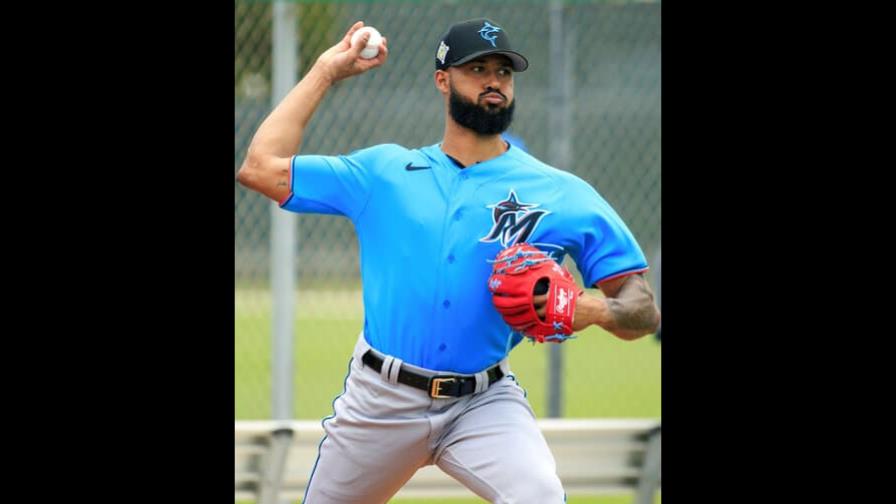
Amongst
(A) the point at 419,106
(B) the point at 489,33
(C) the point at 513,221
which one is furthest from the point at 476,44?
(A) the point at 419,106

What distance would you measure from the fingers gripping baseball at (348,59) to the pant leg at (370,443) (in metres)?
1.04

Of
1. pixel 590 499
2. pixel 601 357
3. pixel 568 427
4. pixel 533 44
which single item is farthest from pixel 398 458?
pixel 601 357

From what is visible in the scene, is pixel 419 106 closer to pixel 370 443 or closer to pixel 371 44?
pixel 371 44

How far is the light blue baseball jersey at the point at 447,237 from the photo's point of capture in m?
4.27

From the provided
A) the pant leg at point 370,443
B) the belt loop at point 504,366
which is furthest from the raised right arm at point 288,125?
the belt loop at point 504,366

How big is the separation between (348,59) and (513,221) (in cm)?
81

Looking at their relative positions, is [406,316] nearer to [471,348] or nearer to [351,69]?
[471,348]

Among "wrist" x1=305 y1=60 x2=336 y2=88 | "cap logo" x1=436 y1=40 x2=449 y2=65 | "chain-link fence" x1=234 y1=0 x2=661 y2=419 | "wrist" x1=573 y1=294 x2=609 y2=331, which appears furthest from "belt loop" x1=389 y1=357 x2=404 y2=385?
"chain-link fence" x1=234 y1=0 x2=661 y2=419

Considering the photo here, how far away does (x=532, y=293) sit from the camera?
400cm

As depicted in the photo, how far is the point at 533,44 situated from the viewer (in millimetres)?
7988

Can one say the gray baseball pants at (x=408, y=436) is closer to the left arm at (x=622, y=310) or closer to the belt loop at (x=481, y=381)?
the belt loop at (x=481, y=381)

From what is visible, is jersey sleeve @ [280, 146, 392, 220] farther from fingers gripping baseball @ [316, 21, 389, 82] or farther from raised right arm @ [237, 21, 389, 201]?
fingers gripping baseball @ [316, 21, 389, 82]
